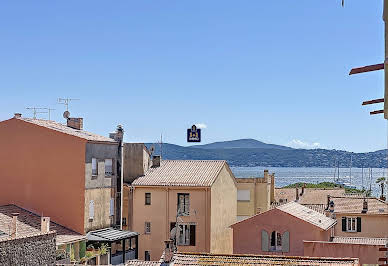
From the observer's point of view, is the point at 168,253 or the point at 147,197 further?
the point at 147,197

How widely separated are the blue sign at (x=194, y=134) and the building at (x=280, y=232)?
16415 mm

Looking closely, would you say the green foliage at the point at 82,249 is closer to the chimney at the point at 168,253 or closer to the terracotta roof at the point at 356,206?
the chimney at the point at 168,253

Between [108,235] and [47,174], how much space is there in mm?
5491

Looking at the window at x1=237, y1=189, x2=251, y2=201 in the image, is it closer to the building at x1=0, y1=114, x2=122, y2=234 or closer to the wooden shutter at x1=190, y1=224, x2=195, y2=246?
the wooden shutter at x1=190, y1=224, x2=195, y2=246

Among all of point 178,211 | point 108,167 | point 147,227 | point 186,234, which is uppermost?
point 108,167

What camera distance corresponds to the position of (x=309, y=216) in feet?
136

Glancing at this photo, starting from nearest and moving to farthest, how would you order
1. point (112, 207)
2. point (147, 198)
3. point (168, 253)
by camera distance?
point (168, 253) → point (112, 207) → point (147, 198)

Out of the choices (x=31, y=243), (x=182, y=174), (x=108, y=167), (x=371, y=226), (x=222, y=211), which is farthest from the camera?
(x=222, y=211)

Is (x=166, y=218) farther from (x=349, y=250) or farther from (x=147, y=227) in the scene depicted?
(x=349, y=250)

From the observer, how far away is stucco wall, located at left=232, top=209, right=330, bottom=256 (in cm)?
3931

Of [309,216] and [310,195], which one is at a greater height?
[309,216]

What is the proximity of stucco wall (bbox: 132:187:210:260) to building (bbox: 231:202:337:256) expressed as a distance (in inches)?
258

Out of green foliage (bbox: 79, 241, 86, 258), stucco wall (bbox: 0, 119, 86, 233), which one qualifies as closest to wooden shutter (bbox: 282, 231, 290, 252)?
green foliage (bbox: 79, 241, 86, 258)

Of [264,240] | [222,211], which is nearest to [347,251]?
[264,240]
